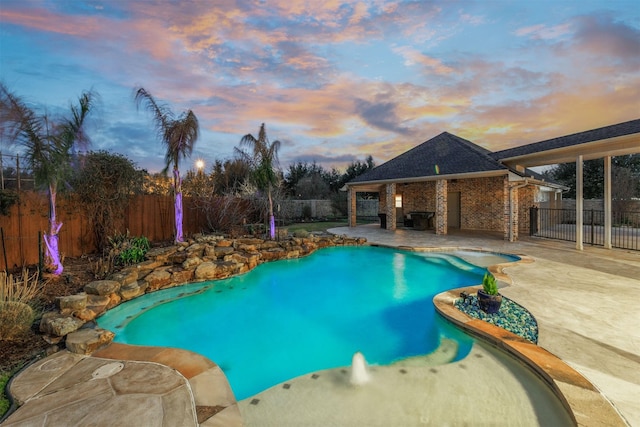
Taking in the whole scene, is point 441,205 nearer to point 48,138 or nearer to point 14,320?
point 48,138

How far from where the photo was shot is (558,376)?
266 cm

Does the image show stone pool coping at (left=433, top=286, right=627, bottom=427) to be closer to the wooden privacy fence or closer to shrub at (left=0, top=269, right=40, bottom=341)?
shrub at (left=0, top=269, right=40, bottom=341)

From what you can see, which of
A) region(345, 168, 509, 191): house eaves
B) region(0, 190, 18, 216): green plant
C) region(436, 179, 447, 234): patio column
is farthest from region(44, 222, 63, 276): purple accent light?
region(436, 179, 447, 234): patio column

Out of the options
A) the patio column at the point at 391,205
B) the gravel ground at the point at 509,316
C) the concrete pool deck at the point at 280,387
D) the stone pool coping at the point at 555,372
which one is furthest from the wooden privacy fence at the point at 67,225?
the patio column at the point at 391,205

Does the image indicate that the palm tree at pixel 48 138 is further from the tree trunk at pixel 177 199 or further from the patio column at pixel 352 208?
the patio column at pixel 352 208

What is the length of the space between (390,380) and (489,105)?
47.7 ft

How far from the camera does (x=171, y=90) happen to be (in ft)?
33.6

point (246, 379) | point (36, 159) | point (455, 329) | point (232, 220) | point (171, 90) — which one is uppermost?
point (171, 90)

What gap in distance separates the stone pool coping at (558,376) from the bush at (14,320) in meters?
5.99

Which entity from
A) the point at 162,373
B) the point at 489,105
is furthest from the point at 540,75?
the point at 162,373

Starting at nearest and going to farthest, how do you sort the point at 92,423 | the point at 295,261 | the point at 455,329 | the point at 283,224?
the point at 92,423 → the point at 455,329 → the point at 295,261 → the point at 283,224

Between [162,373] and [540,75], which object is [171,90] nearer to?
[162,373]

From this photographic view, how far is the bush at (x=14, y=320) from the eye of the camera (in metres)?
3.58

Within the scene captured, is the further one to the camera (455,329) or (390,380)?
(455,329)
